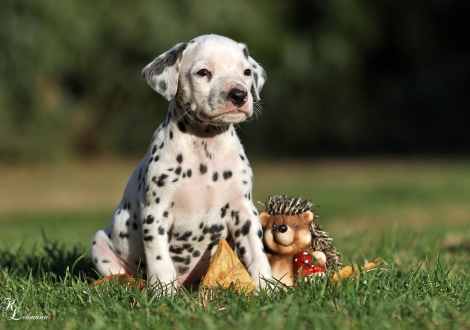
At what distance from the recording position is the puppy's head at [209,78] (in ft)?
14.5

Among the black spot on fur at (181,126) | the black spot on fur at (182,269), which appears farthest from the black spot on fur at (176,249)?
the black spot on fur at (181,126)

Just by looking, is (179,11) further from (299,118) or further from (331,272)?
(331,272)

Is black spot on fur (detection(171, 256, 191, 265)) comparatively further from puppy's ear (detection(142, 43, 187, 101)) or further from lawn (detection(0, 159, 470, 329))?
puppy's ear (detection(142, 43, 187, 101))

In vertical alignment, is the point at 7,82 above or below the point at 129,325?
above

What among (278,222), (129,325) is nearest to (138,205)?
(278,222)

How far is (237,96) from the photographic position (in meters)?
4.38

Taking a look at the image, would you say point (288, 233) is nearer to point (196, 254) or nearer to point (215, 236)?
point (215, 236)

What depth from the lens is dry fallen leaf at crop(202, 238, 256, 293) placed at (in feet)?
14.3

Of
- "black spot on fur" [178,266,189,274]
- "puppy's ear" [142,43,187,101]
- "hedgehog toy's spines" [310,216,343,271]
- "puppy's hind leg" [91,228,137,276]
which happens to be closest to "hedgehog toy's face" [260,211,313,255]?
"hedgehog toy's spines" [310,216,343,271]

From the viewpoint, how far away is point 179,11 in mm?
17688

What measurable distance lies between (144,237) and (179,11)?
46.0 ft

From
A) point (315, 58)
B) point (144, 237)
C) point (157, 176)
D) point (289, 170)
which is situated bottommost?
point (289, 170)

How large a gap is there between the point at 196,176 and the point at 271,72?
17593 millimetres

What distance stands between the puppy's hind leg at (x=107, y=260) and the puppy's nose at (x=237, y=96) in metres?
1.53
